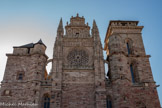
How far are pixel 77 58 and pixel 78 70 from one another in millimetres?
2360

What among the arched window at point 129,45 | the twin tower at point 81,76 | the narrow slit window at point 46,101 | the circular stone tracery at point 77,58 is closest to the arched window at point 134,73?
the twin tower at point 81,76

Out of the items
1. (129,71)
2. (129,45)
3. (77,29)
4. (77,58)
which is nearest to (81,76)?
(77,58)

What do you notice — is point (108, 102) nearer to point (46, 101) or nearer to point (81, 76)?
point (81, 76)

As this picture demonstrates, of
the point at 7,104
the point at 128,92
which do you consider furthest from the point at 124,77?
the point at 7,104

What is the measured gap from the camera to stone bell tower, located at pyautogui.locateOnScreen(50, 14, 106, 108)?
21500 mm

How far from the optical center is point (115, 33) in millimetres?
26875

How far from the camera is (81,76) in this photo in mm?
23203

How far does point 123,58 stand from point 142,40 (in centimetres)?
562

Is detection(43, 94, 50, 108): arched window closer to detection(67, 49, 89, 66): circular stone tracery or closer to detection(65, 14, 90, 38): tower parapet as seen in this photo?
detection(67, 49, 89, 66): circular stone tracery

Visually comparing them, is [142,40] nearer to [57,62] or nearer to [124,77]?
[124,77]

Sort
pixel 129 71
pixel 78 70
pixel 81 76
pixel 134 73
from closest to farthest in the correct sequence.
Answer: pixel 81 76 < pixel 78 70 < pixel 129 71 < pixel 134 73

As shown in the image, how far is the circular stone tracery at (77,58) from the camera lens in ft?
81.8

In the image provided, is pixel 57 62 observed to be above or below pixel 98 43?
below

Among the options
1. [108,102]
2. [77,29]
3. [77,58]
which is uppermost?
[77,29]
